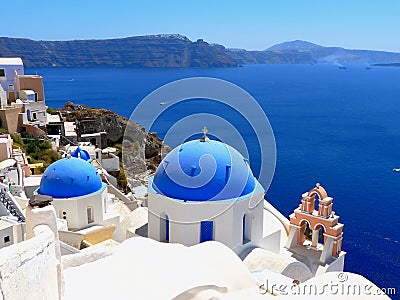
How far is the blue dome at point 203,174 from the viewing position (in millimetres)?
10922

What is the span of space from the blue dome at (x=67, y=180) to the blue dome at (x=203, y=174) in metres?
3.52

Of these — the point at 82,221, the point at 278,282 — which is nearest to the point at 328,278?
the point at 278,282

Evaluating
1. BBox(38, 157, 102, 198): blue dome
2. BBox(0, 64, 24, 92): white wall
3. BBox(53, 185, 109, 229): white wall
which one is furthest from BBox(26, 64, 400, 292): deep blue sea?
BBox(38, 157, 102, 198): blue dome

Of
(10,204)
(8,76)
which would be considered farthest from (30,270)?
(8,76)

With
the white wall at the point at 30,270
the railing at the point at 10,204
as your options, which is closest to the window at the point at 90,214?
the railing at the point at 10,204

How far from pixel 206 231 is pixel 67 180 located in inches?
205

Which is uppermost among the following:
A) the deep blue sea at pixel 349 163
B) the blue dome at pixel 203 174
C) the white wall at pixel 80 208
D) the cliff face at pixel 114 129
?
the blue dome at pixel 203 174

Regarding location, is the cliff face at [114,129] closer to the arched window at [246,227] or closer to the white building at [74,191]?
the white building at [74,191]

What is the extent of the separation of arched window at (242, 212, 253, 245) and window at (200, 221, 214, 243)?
1.05 m

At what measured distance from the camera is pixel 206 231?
1133cm

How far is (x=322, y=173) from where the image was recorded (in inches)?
1692

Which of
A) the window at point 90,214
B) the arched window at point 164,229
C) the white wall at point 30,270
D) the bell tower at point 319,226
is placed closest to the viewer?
the white wall at point 30,270

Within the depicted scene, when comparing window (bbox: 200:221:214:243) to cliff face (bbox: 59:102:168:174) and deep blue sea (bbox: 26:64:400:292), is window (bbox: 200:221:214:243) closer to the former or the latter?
deep blue sea (bbox: 26:64:400:292)

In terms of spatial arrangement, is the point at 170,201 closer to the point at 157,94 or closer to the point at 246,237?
the point at 246,237
